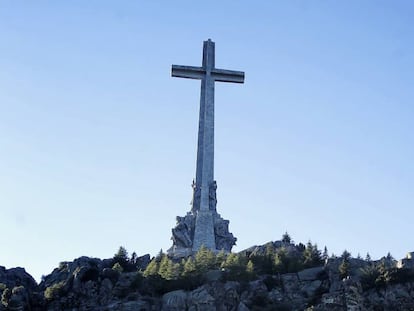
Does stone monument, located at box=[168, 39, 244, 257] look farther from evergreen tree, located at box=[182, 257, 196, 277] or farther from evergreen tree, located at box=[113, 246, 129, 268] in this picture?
evergreen tree, located at box=[182, 257, 196, 277]

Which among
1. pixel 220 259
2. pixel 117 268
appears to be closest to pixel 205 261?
pixel 220 259

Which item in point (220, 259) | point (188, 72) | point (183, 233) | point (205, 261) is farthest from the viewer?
point (188, 72)

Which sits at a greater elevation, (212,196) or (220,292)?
(212,196)

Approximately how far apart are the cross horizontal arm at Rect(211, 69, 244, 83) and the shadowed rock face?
2495 cm

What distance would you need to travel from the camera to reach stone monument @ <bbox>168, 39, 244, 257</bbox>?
77562 millimetres

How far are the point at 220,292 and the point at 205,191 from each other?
19.7 metres

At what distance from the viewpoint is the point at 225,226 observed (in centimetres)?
7919

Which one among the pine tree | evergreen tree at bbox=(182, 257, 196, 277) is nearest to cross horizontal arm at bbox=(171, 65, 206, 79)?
evergreen tree at bbox=(182, 257, 196, 277)

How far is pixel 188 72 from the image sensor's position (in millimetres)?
84312

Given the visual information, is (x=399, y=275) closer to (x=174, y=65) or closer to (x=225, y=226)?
(x=225, y=226)

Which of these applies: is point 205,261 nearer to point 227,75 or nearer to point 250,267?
point 250,267

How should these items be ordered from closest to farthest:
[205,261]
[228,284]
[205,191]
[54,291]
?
[228,284]
[54,291]
[205,261]
[205,191]

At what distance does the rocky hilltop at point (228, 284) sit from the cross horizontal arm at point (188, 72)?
70.9ft

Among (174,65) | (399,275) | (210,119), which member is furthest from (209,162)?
(399,275)
